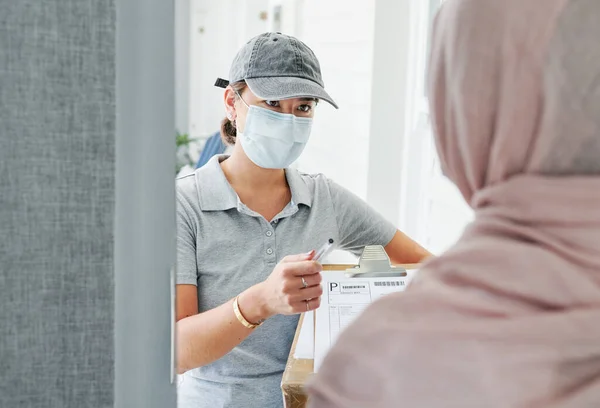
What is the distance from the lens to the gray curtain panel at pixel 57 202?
443 mm

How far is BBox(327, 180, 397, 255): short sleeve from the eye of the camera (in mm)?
1533

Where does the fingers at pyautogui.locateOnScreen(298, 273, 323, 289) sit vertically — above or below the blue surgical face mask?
below

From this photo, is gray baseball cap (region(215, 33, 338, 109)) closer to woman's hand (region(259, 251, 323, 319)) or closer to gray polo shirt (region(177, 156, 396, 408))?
gray polo shirt (region(177, 156, 396, 408))

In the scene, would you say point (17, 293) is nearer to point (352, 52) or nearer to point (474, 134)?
point (474, 134)

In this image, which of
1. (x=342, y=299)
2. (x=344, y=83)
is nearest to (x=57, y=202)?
(x=342, y=299)

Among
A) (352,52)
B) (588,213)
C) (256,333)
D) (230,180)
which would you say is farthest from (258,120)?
(352,52)

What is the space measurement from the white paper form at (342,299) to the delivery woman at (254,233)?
41 mm

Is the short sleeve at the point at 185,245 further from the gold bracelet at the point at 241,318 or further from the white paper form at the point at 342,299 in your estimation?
the white paper form at the point at 342,299

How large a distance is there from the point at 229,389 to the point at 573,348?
901 millimetres

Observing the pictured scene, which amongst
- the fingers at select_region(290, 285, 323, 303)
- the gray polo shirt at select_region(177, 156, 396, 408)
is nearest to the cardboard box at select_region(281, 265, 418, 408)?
the fingers at select_region(290, 285, 323, 303)

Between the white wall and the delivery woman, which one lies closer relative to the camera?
the delivery woman

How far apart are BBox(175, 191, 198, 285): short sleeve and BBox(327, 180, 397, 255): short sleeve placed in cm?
37

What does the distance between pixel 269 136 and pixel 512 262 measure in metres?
0.95

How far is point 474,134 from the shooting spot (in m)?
0.59
